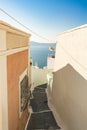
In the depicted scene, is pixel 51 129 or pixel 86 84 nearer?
pixel 86 84

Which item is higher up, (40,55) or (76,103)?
(76,103)

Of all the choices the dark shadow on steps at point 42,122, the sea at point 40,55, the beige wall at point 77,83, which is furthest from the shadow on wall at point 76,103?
the sea at point 40,55

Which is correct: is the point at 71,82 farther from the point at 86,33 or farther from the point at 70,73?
the point at 86,33

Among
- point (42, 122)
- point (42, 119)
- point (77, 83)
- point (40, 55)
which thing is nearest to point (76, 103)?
point (77, 83)

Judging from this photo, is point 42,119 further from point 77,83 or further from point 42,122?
point 77,83

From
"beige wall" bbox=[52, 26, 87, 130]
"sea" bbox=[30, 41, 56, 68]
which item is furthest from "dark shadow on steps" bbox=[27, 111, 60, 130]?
"sea" bbox=[30, 41, 56, 68]

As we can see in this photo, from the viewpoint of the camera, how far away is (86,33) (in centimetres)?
444

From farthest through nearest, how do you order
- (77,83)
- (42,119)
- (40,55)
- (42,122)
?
(40,55), (42,119), (42,122), (77,83)

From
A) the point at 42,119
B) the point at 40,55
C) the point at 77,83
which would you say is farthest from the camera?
the point at 40,55

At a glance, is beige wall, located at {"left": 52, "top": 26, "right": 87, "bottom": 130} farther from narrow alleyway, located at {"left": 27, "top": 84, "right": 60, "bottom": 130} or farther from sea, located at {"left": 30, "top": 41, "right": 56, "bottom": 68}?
sea, located at {"left": 30, "top": 41, "right": 56, "bottom": 68}

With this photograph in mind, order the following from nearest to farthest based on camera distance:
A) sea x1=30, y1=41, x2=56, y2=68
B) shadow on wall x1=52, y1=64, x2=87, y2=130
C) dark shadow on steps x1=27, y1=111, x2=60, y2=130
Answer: shadow on wall x1=52, y1=64, x2=87, y2=130, dark shadow on steps x1=27, y1=111, x2=60, y2=130, sea x1=30, y1=41, x2=56, y2=68

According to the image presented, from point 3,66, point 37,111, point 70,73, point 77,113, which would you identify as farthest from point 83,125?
point 37,111

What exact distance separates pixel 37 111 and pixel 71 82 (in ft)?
12.9

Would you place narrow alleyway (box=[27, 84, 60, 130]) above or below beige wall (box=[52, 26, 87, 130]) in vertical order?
below
